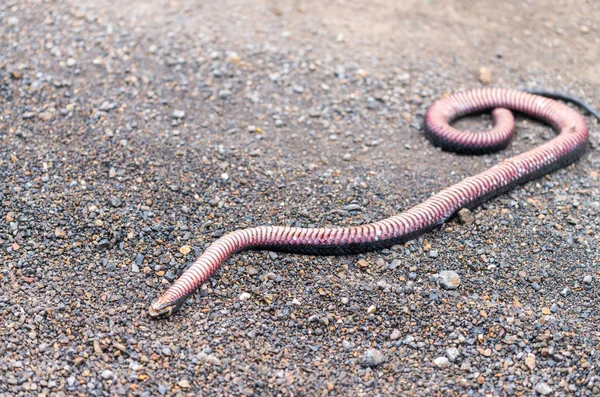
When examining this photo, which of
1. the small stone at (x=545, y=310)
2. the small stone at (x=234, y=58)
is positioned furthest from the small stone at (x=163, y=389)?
the small stone at (x=234, y=58)

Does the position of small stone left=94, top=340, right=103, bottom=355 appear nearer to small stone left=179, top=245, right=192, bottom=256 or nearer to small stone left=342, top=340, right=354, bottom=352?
small stone left=179, top=245, right=192, bottom=256

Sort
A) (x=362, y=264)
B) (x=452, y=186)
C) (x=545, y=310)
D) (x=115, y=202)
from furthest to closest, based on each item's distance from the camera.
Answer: (x=452, y=186), (x=115, y=202), (x=362, y=264), (x=545, y=310)

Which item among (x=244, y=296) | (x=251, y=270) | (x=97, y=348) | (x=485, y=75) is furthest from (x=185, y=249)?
(x=485, y=75)

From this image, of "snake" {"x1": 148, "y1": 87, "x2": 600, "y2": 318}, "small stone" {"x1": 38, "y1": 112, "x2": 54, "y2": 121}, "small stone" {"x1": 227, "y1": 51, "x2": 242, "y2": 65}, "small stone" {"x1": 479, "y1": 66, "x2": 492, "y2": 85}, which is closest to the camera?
"snake" {"x1": 148, "y1": 87, "x2": 600, "y2": 318}

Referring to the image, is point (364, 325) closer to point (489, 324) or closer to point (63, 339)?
point (489, 324)

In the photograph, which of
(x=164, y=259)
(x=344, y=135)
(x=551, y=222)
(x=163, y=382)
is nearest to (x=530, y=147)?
(x=551, y=222)

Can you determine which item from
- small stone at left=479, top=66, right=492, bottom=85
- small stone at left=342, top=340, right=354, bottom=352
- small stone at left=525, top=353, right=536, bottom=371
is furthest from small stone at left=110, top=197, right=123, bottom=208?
small stone at left=479, top=66, right=492, bottom=85

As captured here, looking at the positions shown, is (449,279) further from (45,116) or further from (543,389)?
(45,116)
